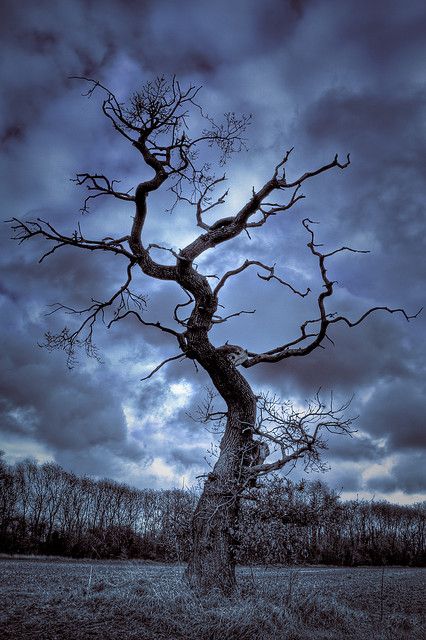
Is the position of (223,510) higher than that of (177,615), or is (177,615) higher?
(223,510)

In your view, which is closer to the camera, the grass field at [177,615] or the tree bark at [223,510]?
the grass field at [177,615]

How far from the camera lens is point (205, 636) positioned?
6621 mm

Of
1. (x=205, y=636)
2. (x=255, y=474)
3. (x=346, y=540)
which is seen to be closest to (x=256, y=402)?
(x=255, y=474)

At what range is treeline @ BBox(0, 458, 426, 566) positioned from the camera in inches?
388

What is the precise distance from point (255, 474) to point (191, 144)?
23.8 ft

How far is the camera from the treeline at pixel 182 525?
987 centimetres

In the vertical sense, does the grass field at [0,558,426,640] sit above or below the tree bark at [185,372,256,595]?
below

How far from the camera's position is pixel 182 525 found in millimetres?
10156

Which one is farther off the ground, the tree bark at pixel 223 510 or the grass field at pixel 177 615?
the tree bark at pixel 223 510

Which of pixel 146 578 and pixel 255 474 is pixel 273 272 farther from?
pixel 146 578

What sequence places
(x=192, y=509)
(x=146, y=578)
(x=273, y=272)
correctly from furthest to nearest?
1. (x=273, y=272)
2. (x=192, y=509)
3. (x=146, y=578)

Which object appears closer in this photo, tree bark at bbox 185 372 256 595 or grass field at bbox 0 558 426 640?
grass field at bbox 0 558 426 640

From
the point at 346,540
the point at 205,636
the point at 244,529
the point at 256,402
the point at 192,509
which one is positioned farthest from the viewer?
the point at 346,540

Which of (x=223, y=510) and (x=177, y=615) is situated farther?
(x=223, y=510)
